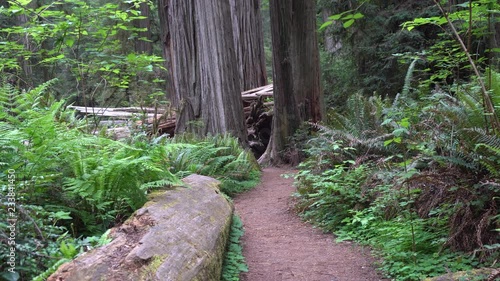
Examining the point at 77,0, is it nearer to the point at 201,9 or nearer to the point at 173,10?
the point at 201,9

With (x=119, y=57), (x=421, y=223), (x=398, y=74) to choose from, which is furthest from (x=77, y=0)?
(x=398, y=74)

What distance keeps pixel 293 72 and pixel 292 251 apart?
287 inches

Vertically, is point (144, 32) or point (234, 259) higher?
point (144, 32)

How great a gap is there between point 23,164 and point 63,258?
1.33 m

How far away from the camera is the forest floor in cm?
420

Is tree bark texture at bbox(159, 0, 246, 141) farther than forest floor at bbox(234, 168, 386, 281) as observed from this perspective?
Yes

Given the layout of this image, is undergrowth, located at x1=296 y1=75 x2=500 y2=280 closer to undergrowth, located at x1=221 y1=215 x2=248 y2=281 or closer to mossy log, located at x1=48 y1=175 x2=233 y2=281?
undergrowth, located at x1=221 y1=215 x2=248 y2=281

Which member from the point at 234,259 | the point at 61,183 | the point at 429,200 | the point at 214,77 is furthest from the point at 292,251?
the point at 214,77

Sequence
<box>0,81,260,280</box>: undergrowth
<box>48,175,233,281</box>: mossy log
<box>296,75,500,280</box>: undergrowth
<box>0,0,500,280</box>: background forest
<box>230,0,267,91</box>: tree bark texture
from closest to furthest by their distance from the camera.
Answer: <box>48,175,233,281</box>: mossy log < <box>0,81,260,280</box>: undergrowth < <box>0,0,500,280</box>: background forest < <box>296,75,500,280</box>: undergrowth < <box>230,0,267,91</box>: tree bark texture

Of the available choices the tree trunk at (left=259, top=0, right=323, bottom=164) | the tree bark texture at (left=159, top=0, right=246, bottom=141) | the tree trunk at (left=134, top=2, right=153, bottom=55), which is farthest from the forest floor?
the tree trunk at (left=134, top=2, right=153, bottom=55)

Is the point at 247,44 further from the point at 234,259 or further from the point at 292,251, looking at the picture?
the point at 234,259

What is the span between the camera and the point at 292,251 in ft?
16.3

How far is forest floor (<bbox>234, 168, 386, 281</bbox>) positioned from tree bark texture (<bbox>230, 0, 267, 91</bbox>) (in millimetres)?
10450

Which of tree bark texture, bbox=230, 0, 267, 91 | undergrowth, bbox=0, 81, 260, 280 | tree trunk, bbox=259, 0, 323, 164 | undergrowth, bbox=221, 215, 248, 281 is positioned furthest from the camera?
tree bark texture, bbox=230, 0, 267, 91
